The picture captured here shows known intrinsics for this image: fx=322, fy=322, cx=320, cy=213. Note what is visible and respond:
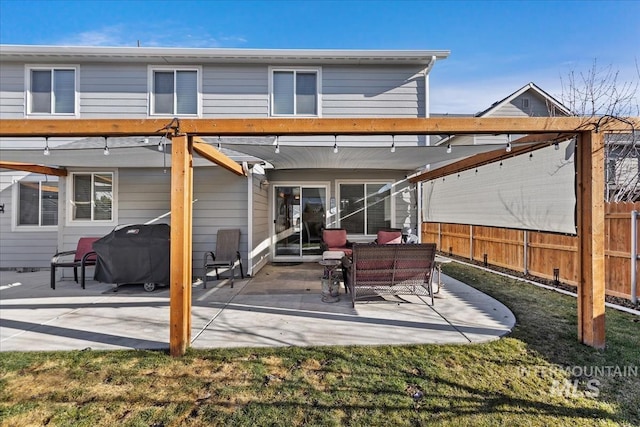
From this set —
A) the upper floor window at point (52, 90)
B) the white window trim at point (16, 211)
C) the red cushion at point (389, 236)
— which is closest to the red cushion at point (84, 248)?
the white window trim at point (16, 211)

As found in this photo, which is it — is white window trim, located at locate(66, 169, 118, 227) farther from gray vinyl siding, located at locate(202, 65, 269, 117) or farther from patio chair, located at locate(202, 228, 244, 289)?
gray vinyl siding, located at locate(202, 65, 269, 117)

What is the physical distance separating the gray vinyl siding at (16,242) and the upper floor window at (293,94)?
257 inches

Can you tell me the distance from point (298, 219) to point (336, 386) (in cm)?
679

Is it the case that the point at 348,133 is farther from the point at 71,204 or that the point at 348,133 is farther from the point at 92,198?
the point at 71,204

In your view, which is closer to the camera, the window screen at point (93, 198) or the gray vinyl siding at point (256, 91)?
the window screen at point (93, 198)

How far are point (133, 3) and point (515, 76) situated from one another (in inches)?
525

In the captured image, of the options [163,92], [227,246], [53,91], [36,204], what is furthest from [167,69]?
[36,204]

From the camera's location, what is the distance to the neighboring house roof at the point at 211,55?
7650mm

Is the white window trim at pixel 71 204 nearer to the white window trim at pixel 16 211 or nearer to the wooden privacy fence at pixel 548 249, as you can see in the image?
the white window trim at pixel 16 211

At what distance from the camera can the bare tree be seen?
7582mm

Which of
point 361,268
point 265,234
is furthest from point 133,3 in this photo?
point 361,268

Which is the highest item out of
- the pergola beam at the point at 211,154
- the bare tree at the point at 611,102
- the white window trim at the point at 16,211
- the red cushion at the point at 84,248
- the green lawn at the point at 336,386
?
the bare tree at the point at 611,102

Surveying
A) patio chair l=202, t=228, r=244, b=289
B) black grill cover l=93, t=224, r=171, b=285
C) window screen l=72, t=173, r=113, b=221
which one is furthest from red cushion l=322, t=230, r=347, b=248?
window screen l=72, t=173, r=113, b=221

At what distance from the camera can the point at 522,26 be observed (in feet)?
32.1
